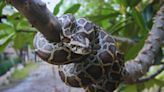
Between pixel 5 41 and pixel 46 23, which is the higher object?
pixel 46 23

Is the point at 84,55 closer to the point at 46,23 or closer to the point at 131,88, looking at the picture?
the point at 46,23

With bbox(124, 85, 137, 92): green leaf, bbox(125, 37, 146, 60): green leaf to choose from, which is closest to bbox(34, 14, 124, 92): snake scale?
bbox(125, 37, 146, 60): green leaf

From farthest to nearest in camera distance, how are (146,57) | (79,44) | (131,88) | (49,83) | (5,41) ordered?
(49,83) → (131,88) → (5,41) → (146,57) → (79,44)

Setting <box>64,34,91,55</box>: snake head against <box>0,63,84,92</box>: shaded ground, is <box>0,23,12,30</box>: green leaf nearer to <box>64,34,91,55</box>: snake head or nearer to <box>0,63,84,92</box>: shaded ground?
<box>0,63,84,92</box>: shaded ground

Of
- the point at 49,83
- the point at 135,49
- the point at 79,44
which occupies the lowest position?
the point at 49,83

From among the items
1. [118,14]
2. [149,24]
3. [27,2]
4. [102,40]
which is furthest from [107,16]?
[27,2]

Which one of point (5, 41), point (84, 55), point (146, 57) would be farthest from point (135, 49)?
point (84, 55)

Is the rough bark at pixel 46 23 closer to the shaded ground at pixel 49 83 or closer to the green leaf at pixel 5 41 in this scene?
the shaded ground at pixel 49 83
